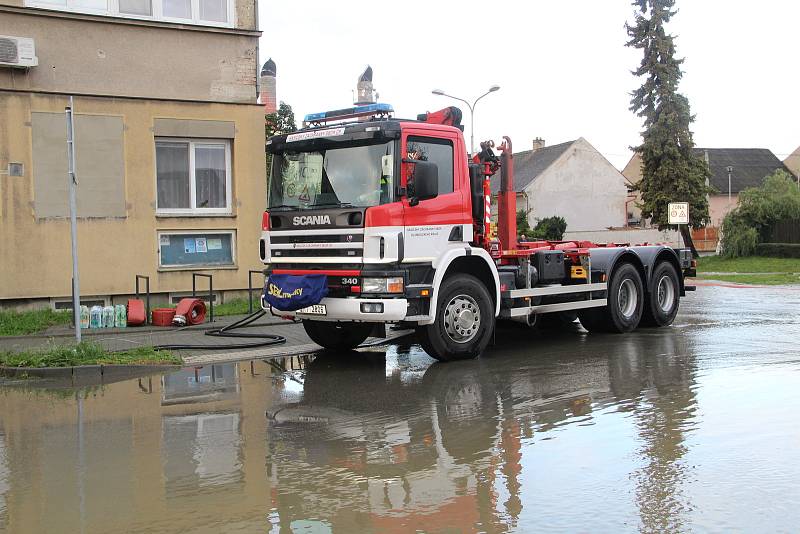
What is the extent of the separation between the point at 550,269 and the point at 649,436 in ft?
20.0

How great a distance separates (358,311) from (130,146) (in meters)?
7.67

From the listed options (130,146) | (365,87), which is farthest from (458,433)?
(365,87)

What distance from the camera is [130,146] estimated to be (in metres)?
16.0

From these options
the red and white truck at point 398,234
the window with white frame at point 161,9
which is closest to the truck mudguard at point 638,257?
the red and white truck at point 398,234

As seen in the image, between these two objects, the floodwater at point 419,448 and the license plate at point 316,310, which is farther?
the license plate at point 316,310

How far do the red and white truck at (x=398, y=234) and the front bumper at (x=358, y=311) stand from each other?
1 centimetres

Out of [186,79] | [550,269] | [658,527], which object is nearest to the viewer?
[658,527]

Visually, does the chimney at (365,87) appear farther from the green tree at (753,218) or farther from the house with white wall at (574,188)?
the house with white wall at (574,188)

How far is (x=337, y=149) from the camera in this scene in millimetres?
10883

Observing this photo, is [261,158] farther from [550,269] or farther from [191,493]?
[191,493]

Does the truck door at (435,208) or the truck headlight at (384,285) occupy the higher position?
the truck door at (435,208)

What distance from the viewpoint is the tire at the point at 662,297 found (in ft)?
48.1

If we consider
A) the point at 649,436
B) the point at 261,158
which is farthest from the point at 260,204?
the point at 649,436

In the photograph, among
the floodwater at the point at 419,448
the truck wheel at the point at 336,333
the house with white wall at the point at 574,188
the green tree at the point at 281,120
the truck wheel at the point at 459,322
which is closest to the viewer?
the floodwater at the point at 419,448
